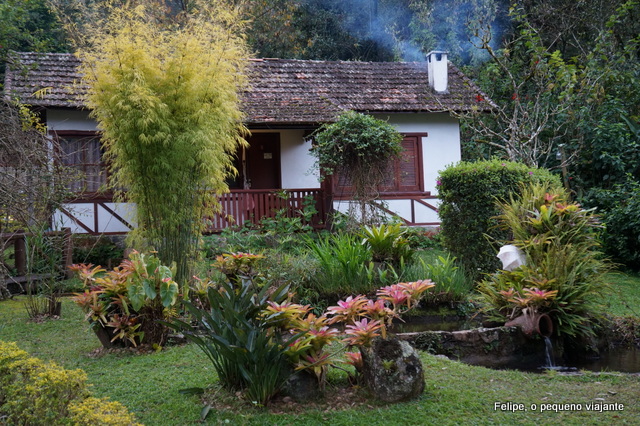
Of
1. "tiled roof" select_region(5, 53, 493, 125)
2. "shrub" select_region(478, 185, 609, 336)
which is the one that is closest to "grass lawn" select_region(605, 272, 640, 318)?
"shrub" select_region(478, 185, 609, 336)

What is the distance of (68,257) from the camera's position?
32.7 ft

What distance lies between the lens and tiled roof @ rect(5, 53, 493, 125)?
13273 millimetres

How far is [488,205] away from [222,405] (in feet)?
17.5

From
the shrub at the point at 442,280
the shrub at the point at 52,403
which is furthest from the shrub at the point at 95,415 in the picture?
the shrub at the point at 442,280

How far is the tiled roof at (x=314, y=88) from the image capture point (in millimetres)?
13273

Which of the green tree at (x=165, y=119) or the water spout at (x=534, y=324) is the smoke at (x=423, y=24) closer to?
the green tree at (x=165, y=119)

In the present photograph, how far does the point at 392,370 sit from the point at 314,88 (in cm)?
1147

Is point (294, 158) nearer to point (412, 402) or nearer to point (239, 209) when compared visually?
point (239, 209)

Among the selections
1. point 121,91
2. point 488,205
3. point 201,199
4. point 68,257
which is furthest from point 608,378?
point 68,257

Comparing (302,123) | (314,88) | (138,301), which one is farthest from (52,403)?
(314,88)

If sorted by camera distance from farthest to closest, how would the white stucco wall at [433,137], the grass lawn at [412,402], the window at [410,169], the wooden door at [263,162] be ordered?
the wooden door at [263,162] → the white stucco wall at [433,137] → the window at [410,169] → the grass lawn at [412,402]

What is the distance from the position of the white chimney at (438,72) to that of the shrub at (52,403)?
13.4 metres

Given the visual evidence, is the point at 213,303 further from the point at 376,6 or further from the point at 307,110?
the point at 376,6

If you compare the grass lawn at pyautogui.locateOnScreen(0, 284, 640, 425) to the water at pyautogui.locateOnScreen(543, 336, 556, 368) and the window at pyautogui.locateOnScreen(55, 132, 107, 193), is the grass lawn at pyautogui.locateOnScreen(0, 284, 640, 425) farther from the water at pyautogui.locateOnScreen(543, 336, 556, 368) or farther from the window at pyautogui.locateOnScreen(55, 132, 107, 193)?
the window at pyautogui.locateOnScreen(55, 132, 107, 193)
